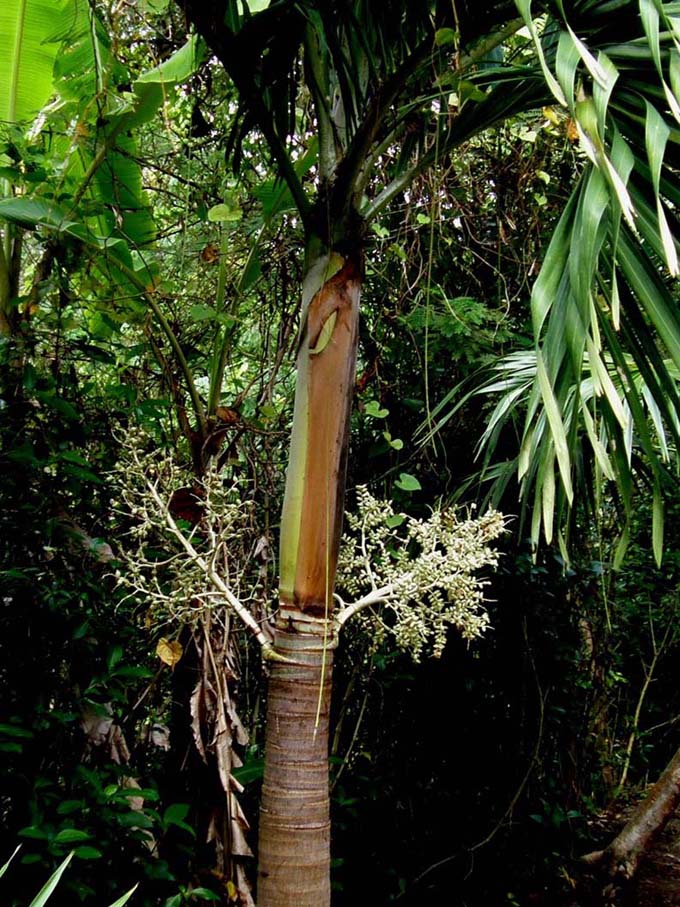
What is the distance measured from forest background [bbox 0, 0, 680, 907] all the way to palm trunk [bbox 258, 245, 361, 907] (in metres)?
0.26

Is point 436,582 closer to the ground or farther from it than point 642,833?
farther from it

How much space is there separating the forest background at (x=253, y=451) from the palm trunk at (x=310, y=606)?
26cm

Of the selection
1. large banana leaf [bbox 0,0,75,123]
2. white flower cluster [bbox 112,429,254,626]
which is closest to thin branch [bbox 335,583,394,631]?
white flower cluster [bbox 112,429,254,626]

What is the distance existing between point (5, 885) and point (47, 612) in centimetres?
74

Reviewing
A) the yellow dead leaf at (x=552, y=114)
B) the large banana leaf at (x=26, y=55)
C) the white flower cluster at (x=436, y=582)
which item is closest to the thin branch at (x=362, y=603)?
the white flower cluster at (x=436, y=582)

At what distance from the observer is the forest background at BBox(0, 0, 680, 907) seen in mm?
2246

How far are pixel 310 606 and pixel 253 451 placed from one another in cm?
114

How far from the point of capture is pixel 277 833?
1921 millimetres

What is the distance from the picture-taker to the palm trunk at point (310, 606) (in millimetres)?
1919

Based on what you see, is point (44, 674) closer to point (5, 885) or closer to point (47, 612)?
point (47, 612)

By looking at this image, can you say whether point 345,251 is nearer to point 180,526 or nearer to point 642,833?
point 180,526

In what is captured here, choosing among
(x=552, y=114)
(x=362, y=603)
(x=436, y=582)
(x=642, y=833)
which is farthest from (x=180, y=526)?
(x=642, y=833)

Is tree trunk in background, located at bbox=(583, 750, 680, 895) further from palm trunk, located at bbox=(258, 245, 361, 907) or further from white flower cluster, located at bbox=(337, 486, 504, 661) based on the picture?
palm trunk, located at bbox=(258, 245, 361, 907)

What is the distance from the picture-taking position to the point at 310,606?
1.98 metres
